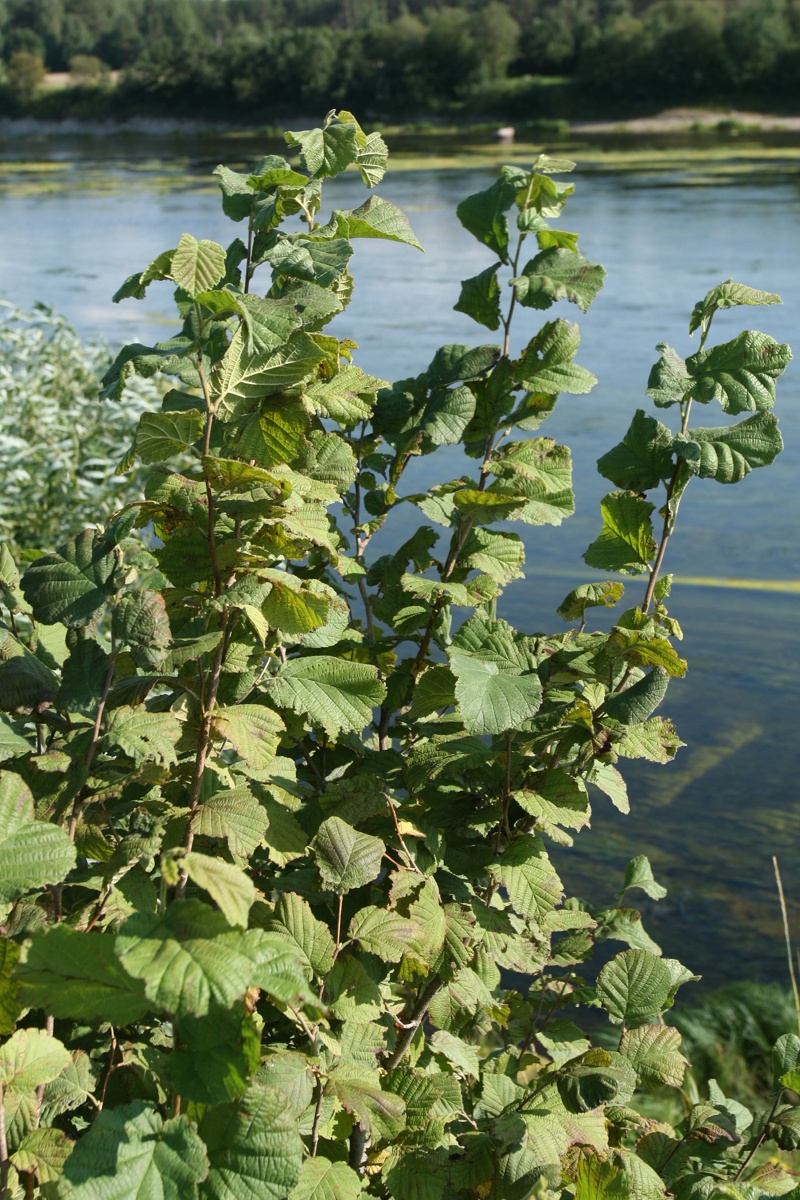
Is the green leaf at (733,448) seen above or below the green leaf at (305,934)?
above

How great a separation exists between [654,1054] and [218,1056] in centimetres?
49

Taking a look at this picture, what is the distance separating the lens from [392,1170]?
0.77 m

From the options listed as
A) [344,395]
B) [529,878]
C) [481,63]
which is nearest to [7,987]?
[529,878]

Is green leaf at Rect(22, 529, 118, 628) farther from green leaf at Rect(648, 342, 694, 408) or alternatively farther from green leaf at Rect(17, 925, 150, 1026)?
green leaf at Rect(648, 342, 694, 408)

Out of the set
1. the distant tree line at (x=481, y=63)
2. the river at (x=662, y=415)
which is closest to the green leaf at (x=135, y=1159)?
the river at (x=662, y=415)

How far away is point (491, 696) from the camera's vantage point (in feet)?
2.38

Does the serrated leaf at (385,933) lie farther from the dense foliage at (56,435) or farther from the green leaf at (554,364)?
the dense foliage at (56,435)

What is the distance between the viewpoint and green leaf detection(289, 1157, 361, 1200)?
2.19 ft

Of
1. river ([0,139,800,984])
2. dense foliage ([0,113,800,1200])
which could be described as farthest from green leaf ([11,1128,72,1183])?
river ([0,139,800,984])

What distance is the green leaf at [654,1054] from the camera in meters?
0.90

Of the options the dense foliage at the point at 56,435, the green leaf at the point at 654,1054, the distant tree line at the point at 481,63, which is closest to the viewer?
the green leaf at the point at 654,1054

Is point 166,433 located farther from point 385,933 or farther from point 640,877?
point 640,877

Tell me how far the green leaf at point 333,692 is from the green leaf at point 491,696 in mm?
62

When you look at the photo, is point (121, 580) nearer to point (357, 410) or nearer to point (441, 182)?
point (357, 410)
